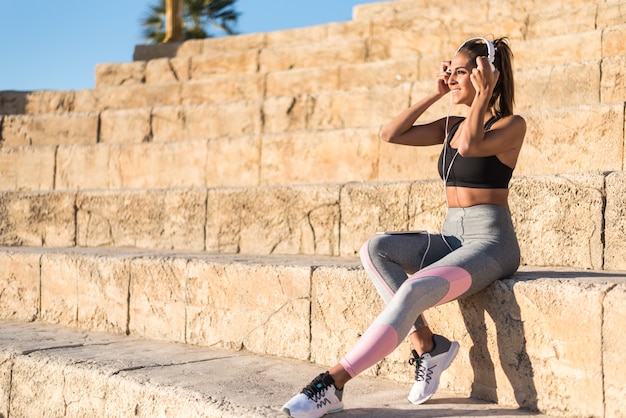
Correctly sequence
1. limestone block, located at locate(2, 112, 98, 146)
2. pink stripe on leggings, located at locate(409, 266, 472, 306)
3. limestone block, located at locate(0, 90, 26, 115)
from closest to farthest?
pink stripe on leggings, located at locate(409, 266, 472, 306), limestone block, located at locate(2, 112, 98, 146), limestone block, located at locate(0, 90, 26, 115)

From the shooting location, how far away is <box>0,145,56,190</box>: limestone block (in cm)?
804

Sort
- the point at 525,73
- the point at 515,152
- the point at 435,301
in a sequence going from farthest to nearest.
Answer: the point at 525,73 → the point at 515,152 → the point at 435,301

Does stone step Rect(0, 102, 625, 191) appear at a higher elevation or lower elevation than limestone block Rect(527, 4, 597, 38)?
lower

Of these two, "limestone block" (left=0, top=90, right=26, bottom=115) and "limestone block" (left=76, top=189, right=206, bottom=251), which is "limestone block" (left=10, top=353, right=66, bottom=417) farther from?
"limestone block" (left=0, top=90, right=26, bottom=115)

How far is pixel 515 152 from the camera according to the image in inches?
141

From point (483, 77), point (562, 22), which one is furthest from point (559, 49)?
point (483, 77)

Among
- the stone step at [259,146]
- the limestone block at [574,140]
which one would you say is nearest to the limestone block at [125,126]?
the stone step at [259,146]

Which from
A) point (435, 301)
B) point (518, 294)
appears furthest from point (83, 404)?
point (518, 294)

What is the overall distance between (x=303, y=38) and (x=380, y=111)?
4243 millimetres

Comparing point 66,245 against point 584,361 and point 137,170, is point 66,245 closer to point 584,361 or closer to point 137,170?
point 137,170

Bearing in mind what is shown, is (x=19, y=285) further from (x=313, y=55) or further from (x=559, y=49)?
(x=559, y=49)

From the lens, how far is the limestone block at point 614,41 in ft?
21.5

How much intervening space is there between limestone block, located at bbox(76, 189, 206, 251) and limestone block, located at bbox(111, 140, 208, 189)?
828 mm

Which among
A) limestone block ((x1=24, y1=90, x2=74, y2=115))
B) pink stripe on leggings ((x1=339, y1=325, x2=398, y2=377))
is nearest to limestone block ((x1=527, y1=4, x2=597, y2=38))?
pink stripe on leggings ((x1=339, y1=325, x2=398, y2=377))
